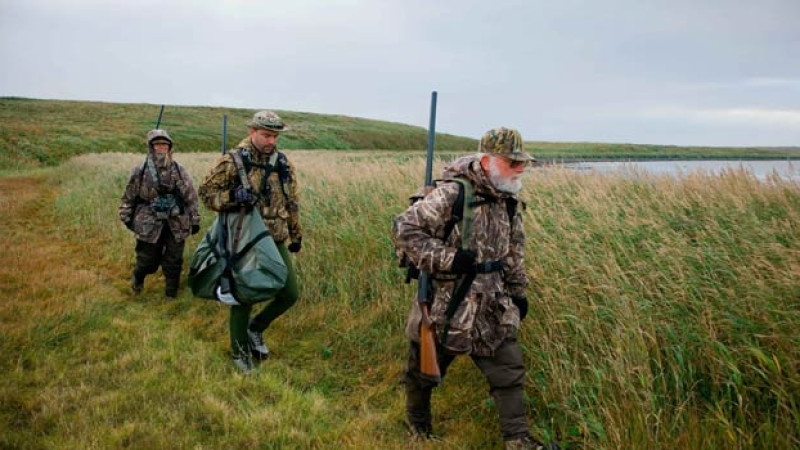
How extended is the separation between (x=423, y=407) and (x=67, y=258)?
24.9 feet

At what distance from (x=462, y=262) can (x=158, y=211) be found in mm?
5539

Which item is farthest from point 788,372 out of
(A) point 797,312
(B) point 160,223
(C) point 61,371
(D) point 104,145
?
(D) point 104,145

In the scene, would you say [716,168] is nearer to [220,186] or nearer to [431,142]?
[431,142]

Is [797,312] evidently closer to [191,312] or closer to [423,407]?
[423,407]

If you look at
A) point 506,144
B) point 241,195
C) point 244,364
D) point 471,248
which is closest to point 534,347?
point 471,248

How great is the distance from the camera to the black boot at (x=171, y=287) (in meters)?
7.14

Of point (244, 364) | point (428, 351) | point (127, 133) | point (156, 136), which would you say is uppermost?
point (127, 133)

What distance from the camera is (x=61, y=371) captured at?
4613 millimetres

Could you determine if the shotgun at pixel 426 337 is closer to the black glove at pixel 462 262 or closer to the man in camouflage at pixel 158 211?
the black glove at pixel 462 262

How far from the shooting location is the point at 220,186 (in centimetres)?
479

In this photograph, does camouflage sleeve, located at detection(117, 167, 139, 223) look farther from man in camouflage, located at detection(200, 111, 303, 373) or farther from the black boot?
→ man in camouflage, located at detection(200, 111, 303, 373)

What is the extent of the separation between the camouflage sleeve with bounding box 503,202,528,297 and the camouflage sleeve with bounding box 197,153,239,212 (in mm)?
2588

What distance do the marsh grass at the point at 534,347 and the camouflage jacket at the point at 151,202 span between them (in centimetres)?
96

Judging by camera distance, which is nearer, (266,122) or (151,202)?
(266,122)
